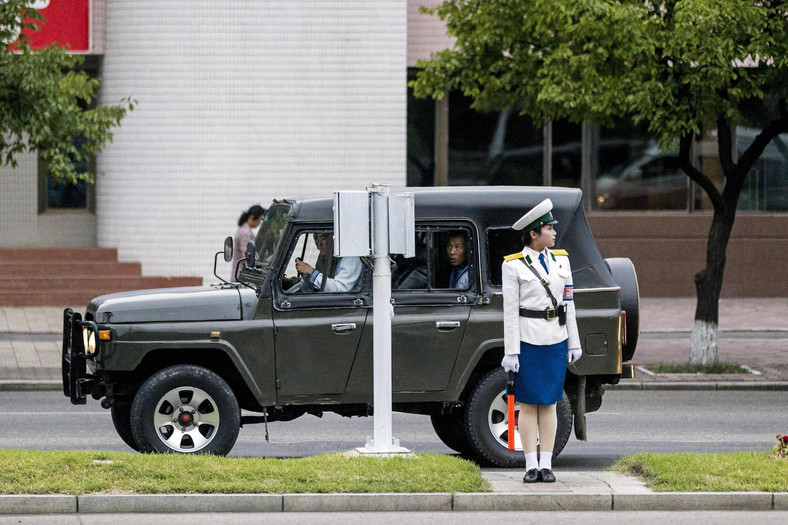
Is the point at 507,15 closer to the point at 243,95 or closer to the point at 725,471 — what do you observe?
the point at 243,95

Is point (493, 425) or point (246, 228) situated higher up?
point (246, 228)

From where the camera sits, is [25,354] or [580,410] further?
[25,354]

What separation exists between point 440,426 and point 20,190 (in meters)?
15.9

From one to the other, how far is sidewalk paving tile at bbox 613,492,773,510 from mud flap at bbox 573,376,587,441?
1.29 metres

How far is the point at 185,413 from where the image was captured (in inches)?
372

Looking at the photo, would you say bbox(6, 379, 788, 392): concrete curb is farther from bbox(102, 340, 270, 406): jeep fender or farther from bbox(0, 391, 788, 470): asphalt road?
bbox(102, 340, 270, 406): jeep fender

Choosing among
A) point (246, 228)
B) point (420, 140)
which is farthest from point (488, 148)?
point (246, 228)

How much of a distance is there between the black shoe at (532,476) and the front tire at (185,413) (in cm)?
219

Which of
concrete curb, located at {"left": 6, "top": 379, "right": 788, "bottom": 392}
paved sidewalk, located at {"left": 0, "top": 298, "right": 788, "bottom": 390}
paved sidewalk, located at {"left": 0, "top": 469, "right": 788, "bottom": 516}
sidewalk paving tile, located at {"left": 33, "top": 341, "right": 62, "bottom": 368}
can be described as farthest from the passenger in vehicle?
sidewalk paving tile, located at {"left": 33, "top": 341, "right": 62, "bottom": 368}

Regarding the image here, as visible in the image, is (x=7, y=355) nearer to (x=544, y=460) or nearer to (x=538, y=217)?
(x=544, y=460)

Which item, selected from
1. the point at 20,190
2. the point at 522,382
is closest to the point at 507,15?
the point at 522,382

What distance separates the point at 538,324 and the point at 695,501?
1.44 metres

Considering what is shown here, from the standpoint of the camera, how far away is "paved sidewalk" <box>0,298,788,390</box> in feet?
50.6

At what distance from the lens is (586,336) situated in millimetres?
9914
